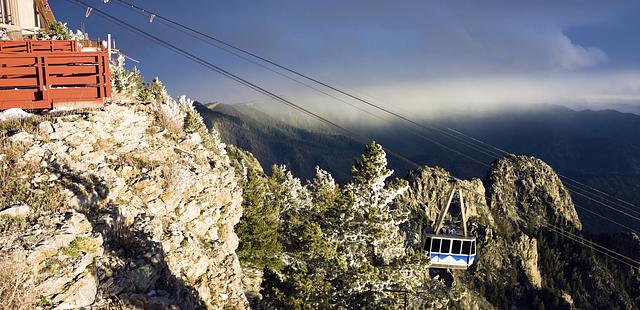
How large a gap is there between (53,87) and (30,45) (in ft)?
15.0

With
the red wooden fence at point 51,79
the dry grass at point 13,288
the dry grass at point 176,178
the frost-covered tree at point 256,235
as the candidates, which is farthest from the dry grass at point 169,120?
the dry grass at point 13,288

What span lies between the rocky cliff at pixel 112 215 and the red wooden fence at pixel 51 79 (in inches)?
39.4

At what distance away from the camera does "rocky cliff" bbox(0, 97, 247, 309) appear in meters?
10.0

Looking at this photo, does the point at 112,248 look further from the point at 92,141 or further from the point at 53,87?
the point at 53,87

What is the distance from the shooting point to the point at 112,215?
43.2 feet

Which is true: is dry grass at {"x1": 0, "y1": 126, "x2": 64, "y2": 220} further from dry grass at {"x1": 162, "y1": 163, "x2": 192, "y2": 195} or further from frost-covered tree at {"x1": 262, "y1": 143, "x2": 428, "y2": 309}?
frost-covered tree at {"x1": 262, "y1": 143, "x2": 428, "y2": 309}

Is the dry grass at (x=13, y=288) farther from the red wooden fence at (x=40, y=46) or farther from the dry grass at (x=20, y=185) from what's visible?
the red wooden fence at (x=40, y=46)

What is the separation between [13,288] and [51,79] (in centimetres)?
1130

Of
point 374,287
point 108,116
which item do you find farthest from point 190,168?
point 374,287

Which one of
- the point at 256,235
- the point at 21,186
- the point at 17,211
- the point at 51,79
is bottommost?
the point at 256,235

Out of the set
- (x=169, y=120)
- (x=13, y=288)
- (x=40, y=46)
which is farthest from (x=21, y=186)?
(x=40, y=46)

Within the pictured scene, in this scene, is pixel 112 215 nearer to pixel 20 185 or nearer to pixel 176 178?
pixel 20 185

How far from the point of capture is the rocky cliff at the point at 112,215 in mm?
10031

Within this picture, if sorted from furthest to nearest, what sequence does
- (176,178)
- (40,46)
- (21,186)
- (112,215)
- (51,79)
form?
1. (40,46)
2. (176,178)
3. (51,79)
4. (112,215)
5. (21,186)
